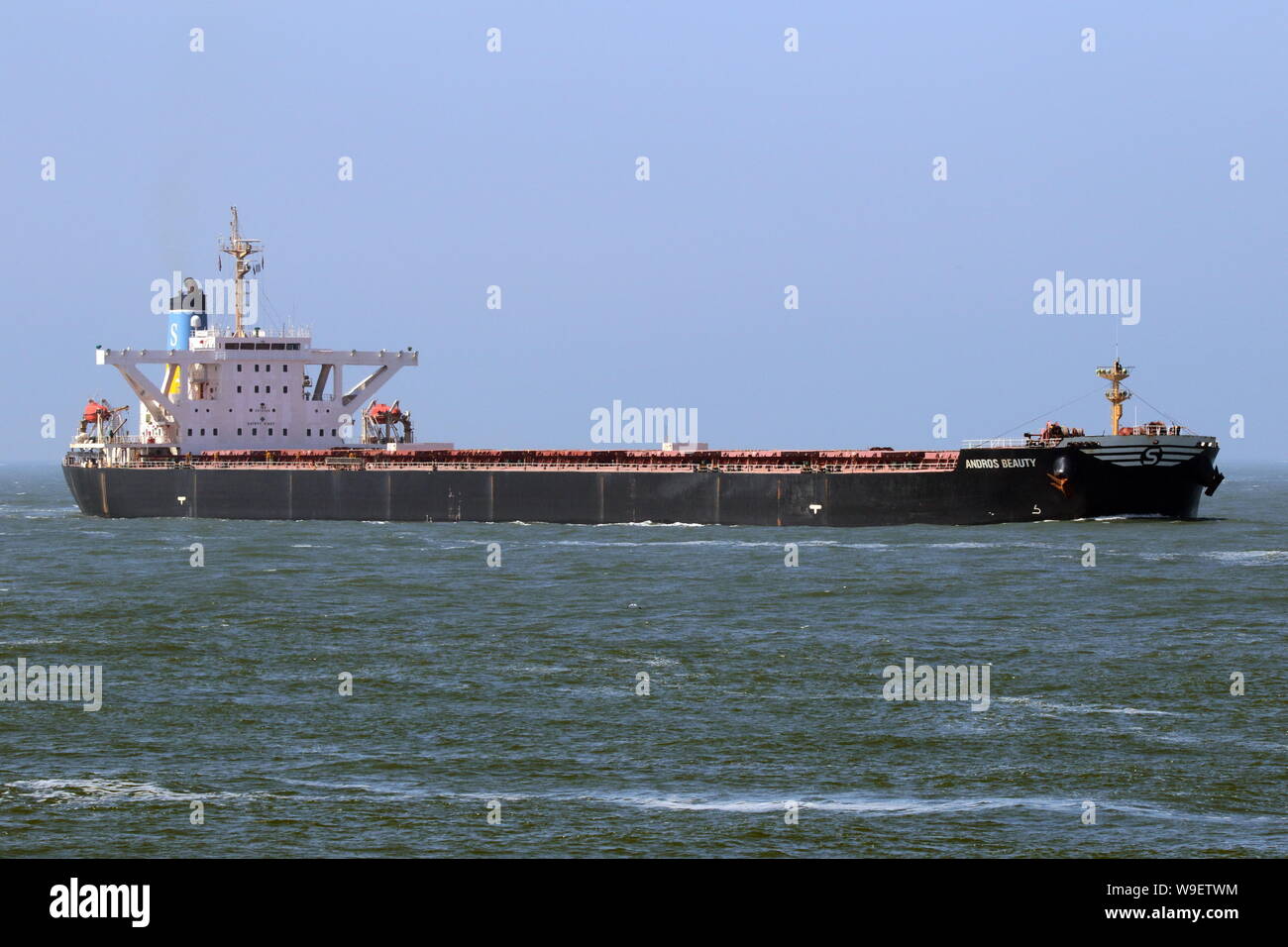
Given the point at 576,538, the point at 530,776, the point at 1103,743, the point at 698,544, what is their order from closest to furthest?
the point at 530,776, the point at 1103,743, the point at 698,544, the point at 576,538

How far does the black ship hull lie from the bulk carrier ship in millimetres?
55

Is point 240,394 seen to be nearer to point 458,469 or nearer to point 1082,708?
point 458,469

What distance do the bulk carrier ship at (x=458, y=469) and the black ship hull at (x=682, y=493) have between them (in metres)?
0.06

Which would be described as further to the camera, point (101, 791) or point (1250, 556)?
point (1250, 556)

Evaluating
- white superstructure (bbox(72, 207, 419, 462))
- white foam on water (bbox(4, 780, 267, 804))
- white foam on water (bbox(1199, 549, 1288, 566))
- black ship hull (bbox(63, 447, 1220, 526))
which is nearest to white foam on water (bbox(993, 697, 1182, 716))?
white foam on water (bbox(4, 780, 267, 804))

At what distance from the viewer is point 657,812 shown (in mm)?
16594

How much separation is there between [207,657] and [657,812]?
1394cm

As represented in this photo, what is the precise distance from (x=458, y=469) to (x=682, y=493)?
33.3 feet

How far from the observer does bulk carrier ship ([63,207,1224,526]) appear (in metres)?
50.5

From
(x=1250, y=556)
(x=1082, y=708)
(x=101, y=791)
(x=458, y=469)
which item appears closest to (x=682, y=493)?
(x=458, y=469)

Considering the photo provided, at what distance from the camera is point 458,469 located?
6109cm

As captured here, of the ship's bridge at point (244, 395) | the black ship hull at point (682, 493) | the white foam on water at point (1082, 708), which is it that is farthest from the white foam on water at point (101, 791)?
the ship's bridge at point (244, 395)
